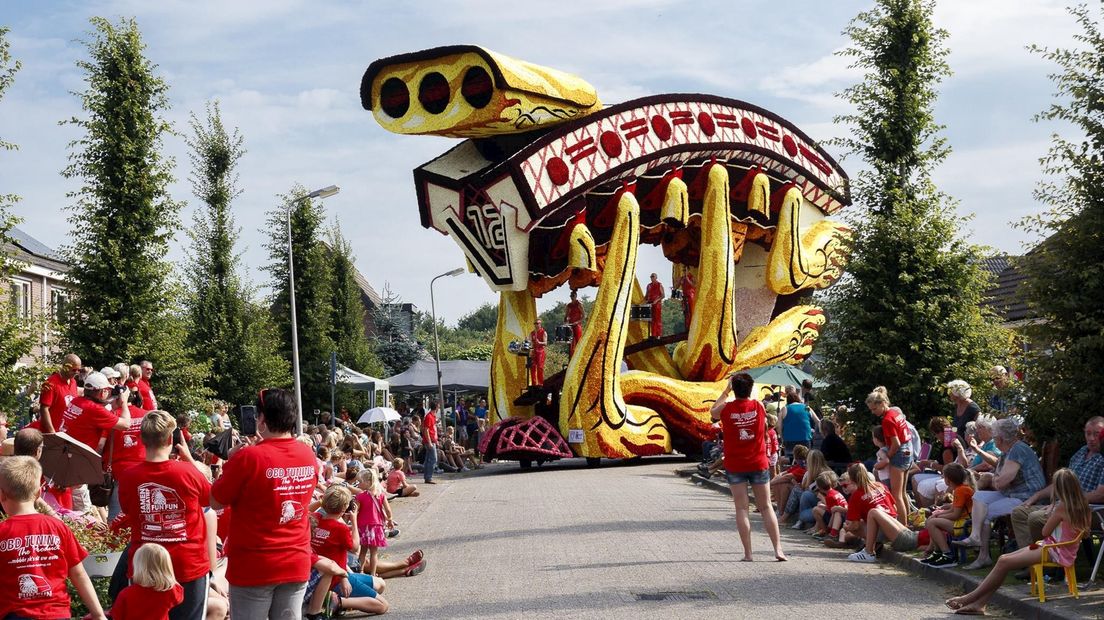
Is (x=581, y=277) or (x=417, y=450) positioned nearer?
(x=581, y=277)

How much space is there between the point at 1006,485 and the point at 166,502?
7777mm

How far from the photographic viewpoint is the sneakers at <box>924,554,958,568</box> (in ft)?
39.1

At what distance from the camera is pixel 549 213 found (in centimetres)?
2847

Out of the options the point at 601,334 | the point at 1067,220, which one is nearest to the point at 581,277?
the point at 601,334

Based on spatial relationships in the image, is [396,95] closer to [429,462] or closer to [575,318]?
[575,318]

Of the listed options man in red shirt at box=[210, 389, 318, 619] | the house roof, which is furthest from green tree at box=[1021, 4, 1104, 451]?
the house roof

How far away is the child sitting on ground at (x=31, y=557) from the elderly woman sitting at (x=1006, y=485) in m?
7.98

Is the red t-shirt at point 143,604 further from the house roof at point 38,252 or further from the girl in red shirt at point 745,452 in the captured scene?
the house roof at point 38,252

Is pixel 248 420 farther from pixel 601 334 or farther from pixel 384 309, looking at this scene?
pixel 384 309

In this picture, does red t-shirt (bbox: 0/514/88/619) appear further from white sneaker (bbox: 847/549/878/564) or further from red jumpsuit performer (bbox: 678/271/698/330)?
red jumpsuit performer (bbox: 678/271/698/330)

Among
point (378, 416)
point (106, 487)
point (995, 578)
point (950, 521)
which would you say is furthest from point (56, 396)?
point (378, 416)

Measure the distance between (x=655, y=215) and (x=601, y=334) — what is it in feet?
14.5

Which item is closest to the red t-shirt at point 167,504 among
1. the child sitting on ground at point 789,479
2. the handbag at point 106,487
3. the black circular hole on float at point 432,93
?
the handbag at point 106,487

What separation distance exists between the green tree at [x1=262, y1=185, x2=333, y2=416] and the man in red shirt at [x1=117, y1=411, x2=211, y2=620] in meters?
37.1
